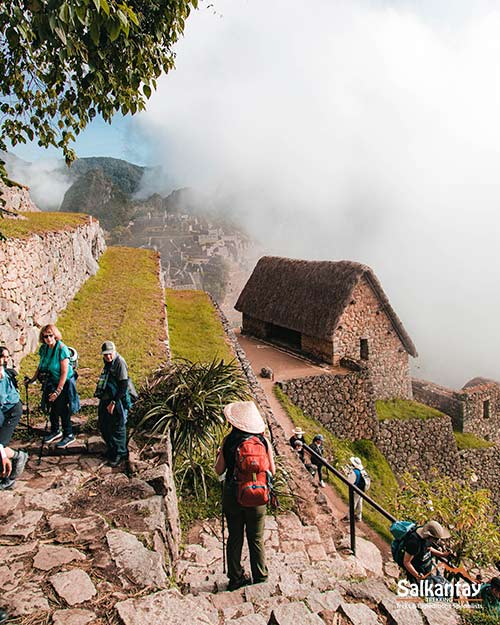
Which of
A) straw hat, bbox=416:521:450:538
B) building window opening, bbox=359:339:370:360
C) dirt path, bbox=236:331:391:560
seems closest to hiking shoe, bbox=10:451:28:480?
straw hat, bbox=416:521:450:538

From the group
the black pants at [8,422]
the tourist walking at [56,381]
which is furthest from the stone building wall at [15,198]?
the black pants at [8,422]

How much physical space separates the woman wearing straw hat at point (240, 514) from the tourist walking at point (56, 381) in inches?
101

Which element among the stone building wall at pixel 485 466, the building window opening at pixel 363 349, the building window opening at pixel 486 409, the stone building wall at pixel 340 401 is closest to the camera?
the stone building wall at pixel 340 401

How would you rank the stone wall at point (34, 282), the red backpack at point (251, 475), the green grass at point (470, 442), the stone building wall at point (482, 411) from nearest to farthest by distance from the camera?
1. the red backpack at point (251, 475)
2. the stone wall at point (34, 282)
3. the green grass at point (470, 442)
4. the stone building wall at point (482, 411)

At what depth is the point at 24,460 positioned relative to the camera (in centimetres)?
516

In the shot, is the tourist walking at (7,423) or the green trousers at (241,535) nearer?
the green trousers at (241,535)

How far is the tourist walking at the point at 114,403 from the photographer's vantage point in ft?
18.3

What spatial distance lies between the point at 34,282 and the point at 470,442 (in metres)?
18.4

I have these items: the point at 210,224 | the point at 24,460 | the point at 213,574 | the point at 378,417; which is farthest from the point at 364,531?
the point at 210,224

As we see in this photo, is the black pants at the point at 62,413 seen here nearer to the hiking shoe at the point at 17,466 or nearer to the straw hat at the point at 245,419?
the hiking shoe at the point at 17,466

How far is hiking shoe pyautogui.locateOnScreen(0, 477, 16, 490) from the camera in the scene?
4.96 metres

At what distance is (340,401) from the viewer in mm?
15711

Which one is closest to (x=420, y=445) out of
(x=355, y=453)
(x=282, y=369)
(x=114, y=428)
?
(x=355, y=453)

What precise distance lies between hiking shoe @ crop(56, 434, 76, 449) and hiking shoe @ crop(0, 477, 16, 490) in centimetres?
80
